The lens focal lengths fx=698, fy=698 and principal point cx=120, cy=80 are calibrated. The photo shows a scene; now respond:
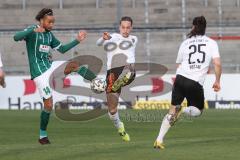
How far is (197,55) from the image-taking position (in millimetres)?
Answer: 11250

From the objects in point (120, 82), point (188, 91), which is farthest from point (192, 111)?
point (120, 82)

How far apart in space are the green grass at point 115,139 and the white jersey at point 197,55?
1.22 meters

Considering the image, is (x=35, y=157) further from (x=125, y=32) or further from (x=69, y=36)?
(x=69, y=36)

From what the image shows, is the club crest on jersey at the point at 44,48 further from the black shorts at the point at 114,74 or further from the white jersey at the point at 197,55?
the white jersey at the point at 197,55

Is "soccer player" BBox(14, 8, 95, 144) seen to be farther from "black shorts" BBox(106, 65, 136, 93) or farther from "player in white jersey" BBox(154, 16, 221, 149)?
"player in white jersey" BBox(154, 16, 221, 149)

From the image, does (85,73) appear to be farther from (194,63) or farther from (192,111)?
(194,63)

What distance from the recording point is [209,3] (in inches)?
1328

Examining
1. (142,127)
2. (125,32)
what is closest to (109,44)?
(125,32)

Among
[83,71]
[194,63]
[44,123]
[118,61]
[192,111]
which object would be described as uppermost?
[194,63]

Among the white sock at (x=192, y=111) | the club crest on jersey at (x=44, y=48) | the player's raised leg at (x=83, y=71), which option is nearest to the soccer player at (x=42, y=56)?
the club crest on jersey at (x=44, y=48)

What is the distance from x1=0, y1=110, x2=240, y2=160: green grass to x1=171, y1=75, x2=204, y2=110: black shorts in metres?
0.76

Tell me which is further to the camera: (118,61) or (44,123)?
(118,61)

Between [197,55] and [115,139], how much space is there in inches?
141

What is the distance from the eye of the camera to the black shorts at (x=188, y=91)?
37.1 feet
